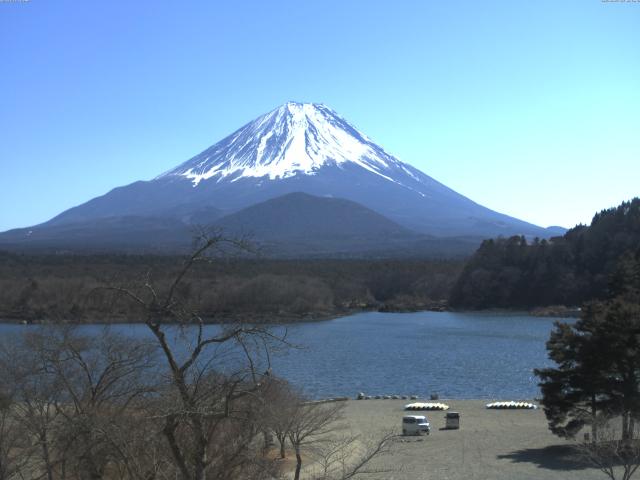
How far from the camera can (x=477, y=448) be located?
15328mm

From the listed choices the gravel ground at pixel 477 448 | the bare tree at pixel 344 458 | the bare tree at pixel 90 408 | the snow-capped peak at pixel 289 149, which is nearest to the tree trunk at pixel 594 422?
the gravel ground at pixel 477 448

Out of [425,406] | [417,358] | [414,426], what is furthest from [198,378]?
[417,358]

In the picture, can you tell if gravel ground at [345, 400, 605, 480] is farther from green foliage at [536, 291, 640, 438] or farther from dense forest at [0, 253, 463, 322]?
dense forest at [0, 253, 463, 322]

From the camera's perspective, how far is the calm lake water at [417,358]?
2517cm

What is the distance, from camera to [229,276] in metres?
56.1

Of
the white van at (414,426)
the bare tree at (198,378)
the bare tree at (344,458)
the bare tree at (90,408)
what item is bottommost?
the white van at (414,426)

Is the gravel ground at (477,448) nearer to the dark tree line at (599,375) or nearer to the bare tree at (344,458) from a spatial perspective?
the bare tree at (344,458)

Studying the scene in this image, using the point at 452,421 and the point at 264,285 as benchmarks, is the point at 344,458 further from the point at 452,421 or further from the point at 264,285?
the point at 264,285

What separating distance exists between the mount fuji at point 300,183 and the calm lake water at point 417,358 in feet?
280

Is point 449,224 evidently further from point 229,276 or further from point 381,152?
point 229,276

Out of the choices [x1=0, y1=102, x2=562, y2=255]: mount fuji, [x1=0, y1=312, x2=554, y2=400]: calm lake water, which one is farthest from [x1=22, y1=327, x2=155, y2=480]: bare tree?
[x1=0, y1=102, x2=562, y2=255]: mount fuji

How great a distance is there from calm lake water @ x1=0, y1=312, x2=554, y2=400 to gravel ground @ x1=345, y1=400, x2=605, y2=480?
2.78 m

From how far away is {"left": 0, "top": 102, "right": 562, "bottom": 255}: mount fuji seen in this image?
458 feet

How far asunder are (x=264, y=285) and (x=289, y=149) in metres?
107
